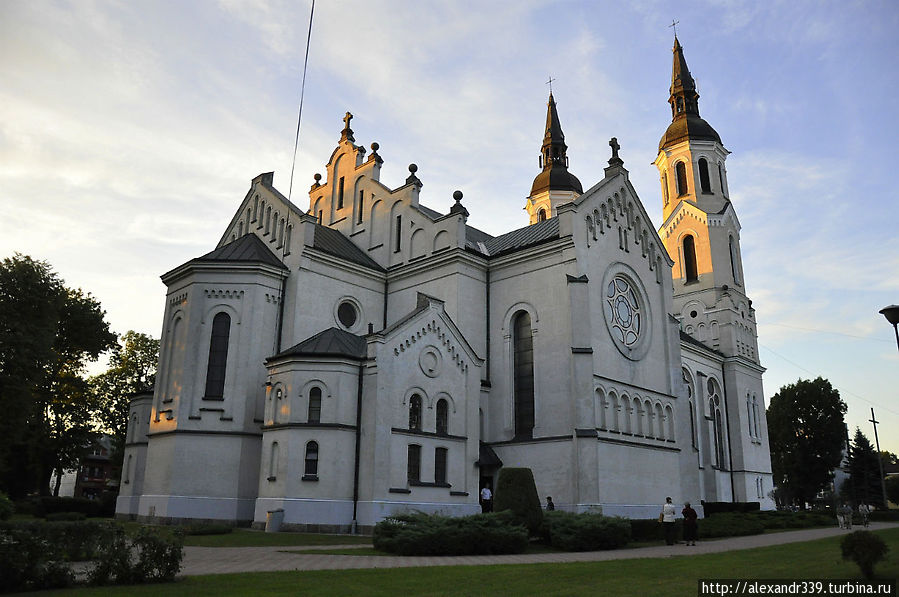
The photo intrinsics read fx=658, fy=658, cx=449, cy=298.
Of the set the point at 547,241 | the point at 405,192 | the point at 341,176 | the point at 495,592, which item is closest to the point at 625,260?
the point at 547,241

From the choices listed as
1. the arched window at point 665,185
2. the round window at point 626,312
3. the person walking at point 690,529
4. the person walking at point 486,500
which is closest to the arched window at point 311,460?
the person walking at point 486,500

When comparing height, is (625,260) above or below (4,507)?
above

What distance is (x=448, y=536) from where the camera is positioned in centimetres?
1838

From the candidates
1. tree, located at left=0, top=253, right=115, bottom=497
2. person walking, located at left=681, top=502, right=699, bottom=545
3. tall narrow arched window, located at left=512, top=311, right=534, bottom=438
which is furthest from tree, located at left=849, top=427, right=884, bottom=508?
tree, located at left=0, top=253, right=115, bottom=497

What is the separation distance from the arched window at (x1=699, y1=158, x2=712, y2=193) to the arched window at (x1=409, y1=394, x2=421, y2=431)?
128 feet

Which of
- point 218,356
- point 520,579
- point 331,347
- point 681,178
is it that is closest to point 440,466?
point 331,347

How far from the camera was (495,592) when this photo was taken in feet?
35.7

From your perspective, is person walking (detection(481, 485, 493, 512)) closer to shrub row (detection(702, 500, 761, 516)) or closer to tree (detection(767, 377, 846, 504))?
shrub row (detection(702, 500, 761, 516))

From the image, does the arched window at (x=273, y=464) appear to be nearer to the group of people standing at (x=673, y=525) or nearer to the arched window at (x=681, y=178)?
the group of people standing at (x=673, y=525)

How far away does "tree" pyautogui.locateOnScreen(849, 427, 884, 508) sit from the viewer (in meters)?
72.4

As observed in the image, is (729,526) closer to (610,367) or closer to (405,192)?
(610,367)

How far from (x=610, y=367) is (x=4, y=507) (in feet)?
81.8

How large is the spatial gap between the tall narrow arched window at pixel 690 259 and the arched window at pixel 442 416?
35.0 m

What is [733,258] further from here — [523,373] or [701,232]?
[523,373]
